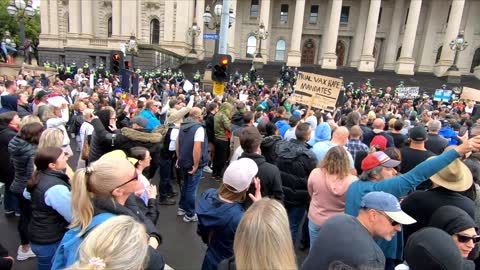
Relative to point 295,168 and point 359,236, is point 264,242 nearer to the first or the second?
point 359,236

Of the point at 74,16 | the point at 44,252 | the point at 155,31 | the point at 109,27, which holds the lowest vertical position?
the point at 44,252

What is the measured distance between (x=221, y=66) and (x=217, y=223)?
275 inches

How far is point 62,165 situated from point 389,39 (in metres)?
43.6

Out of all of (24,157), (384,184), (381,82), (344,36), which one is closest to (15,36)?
(344,36)

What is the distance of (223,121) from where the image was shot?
714cm

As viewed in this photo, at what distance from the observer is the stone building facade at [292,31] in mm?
34938

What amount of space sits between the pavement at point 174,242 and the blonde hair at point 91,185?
7.58 feet

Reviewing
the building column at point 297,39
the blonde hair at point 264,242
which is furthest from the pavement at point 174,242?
the building column at point 297,39

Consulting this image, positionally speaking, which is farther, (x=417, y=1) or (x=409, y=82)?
(x=417, y=1)

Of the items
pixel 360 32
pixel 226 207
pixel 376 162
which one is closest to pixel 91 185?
pixel 226 207

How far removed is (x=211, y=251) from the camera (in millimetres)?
2832

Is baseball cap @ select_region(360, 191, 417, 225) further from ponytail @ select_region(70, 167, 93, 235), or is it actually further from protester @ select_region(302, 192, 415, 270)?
ponytail @ select_region(70, 167, 93, 235)

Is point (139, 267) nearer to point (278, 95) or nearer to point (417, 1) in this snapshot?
point (278, 95)

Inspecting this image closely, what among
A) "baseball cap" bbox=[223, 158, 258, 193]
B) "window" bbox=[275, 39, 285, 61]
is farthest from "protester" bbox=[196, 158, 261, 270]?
"window" bbox=[275, 39, 285, 61]
